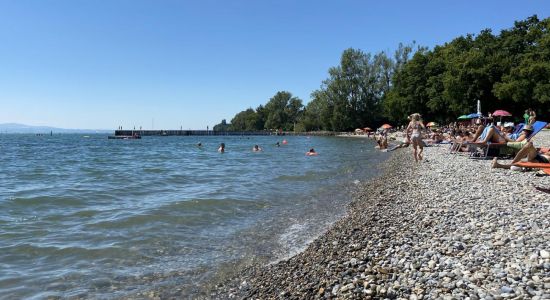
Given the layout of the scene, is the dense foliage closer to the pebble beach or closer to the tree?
the tree

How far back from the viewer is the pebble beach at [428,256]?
4352mm

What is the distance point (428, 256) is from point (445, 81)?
167 feet

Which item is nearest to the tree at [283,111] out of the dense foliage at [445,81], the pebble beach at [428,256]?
the dense foliage at [445,81]

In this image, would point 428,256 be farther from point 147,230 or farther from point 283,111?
point 283,111

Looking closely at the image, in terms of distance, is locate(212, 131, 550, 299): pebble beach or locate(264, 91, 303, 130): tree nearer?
locate(212, 131, 550, 299): pebble beach

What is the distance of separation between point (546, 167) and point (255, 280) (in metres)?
7.91

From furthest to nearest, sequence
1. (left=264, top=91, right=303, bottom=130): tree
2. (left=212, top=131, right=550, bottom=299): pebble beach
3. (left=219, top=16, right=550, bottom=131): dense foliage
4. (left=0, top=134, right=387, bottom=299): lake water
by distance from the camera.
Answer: (left=264, top=91, right=303, bottom=130): tree, (left=219, top=16, right=550, bottom=131): dense foliage, (left=0, top=134, right=387, bottom=299): lake water, (left=212, top=131, right=550, bottom=299): pebble beach

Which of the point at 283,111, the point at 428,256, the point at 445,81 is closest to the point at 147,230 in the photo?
the point at 428,256

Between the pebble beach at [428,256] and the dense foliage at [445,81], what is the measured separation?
1525 inches

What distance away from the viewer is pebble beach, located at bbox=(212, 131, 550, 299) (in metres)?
4.35

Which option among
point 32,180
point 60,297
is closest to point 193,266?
point 60,297

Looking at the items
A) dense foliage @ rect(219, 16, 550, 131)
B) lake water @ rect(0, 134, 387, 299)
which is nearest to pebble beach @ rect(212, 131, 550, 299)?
lake water @ rect(0, 134, 387, 299)

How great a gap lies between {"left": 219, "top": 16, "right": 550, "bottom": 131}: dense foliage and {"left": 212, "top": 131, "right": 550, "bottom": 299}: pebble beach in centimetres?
3874

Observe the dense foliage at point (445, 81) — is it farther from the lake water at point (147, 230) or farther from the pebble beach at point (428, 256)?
the pebble beach at point (428, 256)
